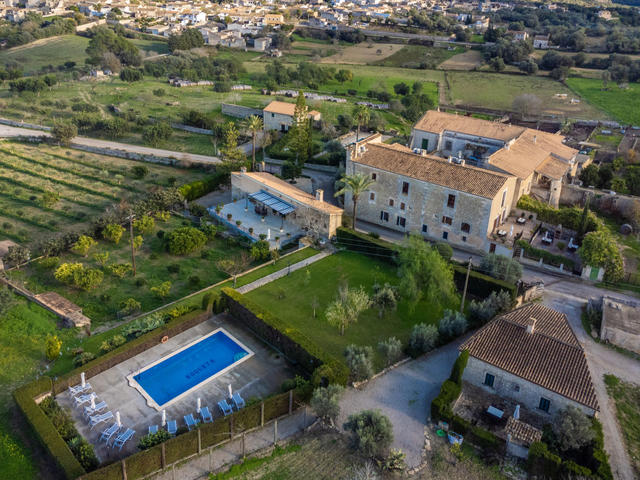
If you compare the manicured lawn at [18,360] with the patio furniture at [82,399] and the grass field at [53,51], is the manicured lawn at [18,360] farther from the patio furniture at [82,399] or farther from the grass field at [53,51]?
the grass field at [53,51]

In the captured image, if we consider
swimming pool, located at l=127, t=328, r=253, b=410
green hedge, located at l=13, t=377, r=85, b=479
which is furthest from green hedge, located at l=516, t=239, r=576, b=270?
green hedge, located at l=13, t=377, r=85, b=479

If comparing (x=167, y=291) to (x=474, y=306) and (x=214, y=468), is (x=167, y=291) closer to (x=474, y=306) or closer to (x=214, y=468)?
(x=214, y=468)

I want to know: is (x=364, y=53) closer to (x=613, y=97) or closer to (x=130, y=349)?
(x=613, y=97)

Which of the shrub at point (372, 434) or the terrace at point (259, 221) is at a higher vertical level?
the shrub at point (372, 434)

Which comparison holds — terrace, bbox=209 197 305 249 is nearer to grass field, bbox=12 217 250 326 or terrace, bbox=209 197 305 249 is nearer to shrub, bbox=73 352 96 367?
grass field, bbox=12 217 250 326

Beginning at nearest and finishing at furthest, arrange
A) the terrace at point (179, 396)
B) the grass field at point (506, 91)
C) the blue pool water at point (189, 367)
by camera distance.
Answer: the terrace at point (179, 396)
the blue pool water at point (189, 367)
the grass field at point (506, 91)

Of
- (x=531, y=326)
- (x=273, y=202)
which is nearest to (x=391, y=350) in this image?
(x=531, y=326)

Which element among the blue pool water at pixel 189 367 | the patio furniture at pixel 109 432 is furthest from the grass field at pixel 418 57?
the patio furniture at pixel 109 432
